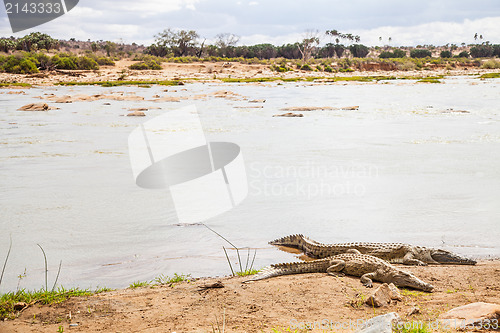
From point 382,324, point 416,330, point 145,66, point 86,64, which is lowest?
point 416,330

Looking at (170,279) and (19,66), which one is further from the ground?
(19,66)

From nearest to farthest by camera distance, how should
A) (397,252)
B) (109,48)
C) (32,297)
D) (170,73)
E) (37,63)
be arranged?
(32,297) < (397,252) < (37,63) < (170,73) < (109,48)

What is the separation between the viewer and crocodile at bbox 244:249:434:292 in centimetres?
516

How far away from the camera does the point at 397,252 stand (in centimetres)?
621

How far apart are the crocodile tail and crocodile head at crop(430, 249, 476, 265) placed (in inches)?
53.7

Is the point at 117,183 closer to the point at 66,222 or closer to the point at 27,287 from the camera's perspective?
the point at 66,222

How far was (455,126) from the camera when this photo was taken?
19344mm

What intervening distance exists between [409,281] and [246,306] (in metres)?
1.71

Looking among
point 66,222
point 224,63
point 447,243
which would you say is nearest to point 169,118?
point 66,222

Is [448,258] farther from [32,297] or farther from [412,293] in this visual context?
[32,297]

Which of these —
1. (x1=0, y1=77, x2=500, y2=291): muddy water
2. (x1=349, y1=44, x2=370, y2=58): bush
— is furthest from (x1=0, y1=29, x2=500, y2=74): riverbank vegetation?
(x1=0, y1=77, x2=500, y2=291): muddy water
